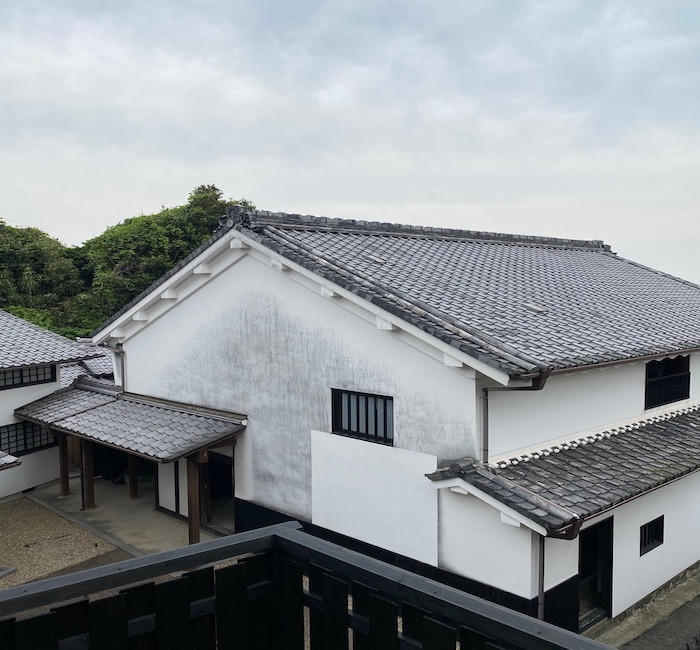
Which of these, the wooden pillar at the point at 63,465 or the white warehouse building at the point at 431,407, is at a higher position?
the white warehouse building at the point at 431,407

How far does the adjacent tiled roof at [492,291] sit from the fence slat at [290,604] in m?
5.79

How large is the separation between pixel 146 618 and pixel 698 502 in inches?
512

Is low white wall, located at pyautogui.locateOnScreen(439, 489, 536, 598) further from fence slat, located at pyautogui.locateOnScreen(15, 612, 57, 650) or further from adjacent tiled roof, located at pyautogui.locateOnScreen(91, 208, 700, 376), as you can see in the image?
fence slat, located at pyautogui.locateOnScreen(15, 612, 57, 650)

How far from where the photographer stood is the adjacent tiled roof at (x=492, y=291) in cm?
965

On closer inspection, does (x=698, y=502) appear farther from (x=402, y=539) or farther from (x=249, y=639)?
(x=249, y=639)

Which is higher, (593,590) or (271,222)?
(271,222)

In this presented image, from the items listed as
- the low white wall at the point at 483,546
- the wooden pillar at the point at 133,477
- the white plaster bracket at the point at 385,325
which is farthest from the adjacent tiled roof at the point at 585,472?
the wooden pillar at the point at 133,477

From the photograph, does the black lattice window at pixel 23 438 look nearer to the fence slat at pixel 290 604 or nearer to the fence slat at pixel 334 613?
the fence slat at pixel 290 604

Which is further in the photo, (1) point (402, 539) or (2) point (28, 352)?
(2) point (28, 352)

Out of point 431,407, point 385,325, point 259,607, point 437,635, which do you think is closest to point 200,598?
point 259,607

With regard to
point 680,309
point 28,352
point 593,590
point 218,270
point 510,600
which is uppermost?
point 218,270

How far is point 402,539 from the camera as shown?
33.2ft

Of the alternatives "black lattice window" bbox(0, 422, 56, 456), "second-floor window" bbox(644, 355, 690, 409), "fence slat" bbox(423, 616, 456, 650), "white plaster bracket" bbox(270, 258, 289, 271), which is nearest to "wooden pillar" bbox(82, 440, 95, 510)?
"black lattice window" bbox(0, 422, 56, 456)

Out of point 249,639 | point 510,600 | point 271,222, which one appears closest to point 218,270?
point 271,222
